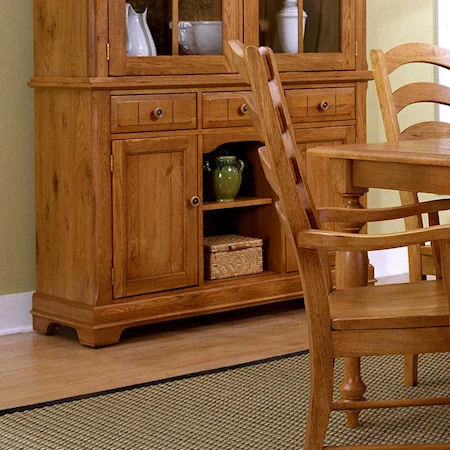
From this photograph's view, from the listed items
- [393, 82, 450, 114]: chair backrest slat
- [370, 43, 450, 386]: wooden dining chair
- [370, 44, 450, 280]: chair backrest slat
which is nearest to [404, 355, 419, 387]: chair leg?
[370, 43, 450, 386]: wooden dining chair

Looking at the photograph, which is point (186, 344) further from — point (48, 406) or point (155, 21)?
point (155, 21)

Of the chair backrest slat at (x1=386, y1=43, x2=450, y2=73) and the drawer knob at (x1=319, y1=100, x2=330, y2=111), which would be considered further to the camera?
the drawer knob at (x1=319, y1=100, x2=330, y2=111)

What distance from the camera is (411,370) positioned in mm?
2908

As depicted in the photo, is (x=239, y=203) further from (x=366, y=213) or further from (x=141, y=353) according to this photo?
(x=366, y=213)

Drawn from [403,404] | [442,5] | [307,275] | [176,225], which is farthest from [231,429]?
[442,5]

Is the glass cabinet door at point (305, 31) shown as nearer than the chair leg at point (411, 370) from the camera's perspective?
No

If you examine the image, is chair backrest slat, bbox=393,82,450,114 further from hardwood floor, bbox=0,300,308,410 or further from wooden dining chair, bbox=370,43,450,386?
hardwood floor, bbox=0,300,308,410

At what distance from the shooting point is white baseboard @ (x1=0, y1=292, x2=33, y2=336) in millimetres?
3596

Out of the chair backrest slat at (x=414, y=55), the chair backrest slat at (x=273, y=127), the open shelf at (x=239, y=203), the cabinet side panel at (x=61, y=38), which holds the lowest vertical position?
the open shelf at (x=239, y=203)

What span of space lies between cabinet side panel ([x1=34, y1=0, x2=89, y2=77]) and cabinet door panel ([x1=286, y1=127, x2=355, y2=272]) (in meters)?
0.89

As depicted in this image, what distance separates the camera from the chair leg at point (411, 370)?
2.89 metres

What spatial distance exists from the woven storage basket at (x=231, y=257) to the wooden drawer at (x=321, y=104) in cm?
49

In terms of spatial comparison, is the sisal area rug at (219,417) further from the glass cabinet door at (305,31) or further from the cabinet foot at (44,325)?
the glass cabinet door at (305,31)

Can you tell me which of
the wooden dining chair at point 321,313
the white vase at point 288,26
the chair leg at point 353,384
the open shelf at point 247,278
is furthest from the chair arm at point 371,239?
the white vase at point 288,26
